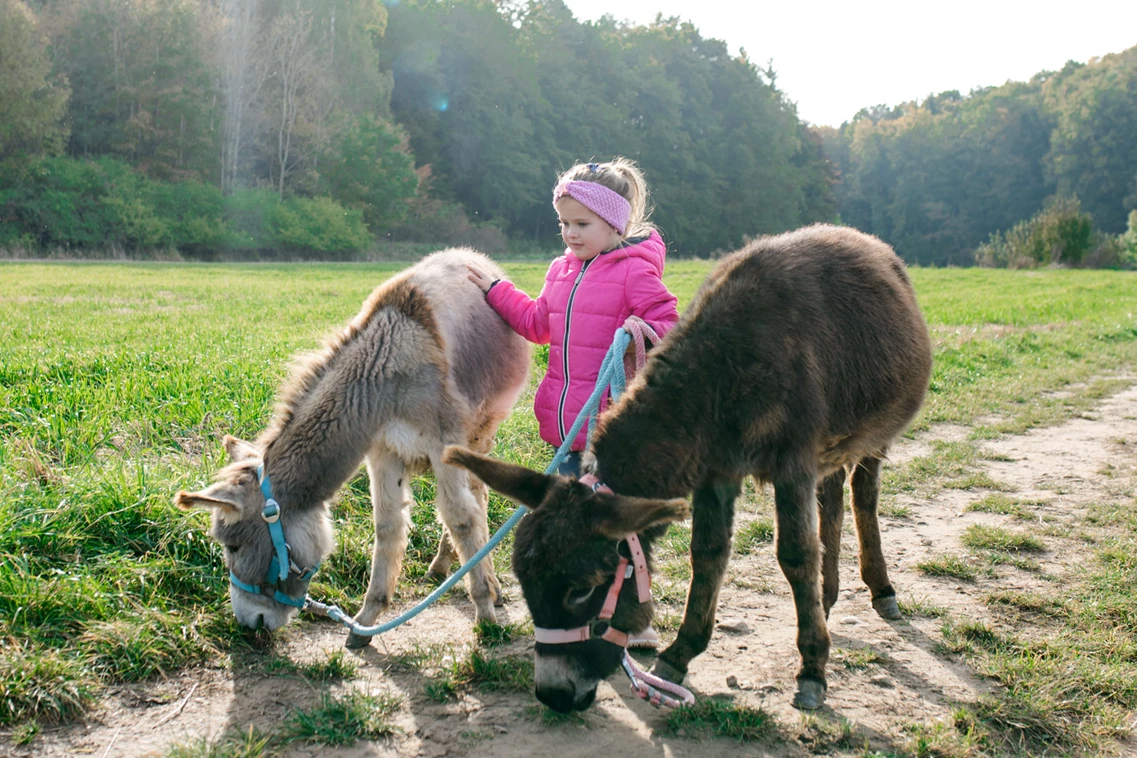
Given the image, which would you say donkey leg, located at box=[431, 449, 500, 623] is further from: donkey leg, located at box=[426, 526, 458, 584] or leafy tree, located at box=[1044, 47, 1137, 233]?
leafy tree, located at box=[1044, 47, 1137, 233]

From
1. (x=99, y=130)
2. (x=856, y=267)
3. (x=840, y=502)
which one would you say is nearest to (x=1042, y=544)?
(x=840, y=502)

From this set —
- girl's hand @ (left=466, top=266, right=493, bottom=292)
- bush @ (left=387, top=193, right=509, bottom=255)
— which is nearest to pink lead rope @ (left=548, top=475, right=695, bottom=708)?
girl's hand @ (left=466, top=266, right=493, bottom=292)

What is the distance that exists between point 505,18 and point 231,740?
60.1m

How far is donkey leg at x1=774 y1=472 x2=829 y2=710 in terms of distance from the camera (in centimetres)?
317

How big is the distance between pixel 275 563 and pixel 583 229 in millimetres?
1993

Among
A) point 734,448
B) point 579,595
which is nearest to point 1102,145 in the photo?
point 734,448

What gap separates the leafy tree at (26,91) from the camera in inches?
1248

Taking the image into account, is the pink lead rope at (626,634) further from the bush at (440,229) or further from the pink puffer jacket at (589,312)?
the bush at (440,229)

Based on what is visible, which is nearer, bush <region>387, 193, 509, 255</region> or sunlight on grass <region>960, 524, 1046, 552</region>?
sunlight on grass <region>960, 524, 1046, 552</region>

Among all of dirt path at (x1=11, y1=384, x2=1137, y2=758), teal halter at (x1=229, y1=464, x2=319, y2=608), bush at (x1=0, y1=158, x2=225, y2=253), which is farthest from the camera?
bush at (x1=0, y1=158, x2=225, y2=253)

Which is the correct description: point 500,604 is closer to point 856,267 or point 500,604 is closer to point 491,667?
point 491,667

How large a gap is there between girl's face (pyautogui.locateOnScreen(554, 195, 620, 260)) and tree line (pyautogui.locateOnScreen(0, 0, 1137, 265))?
3318cm

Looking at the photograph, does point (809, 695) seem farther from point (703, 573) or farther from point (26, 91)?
point (26, 91)

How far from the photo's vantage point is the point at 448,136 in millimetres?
52844
